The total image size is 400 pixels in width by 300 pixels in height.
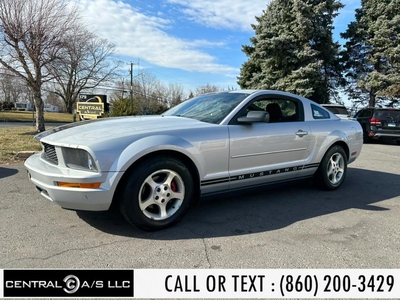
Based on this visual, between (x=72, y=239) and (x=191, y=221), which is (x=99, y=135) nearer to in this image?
(x=72, y=239)

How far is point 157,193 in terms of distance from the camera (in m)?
2.88

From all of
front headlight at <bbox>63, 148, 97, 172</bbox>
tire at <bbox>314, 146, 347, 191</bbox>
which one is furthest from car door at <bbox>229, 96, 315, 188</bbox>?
front headlight at <bbox>63, 148, 97, 172</bbox>

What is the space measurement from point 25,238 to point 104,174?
105cm

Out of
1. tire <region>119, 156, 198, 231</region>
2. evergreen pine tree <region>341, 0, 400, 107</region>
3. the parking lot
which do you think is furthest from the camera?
evergreen pine tree <region>341, 0, 400, 107</region>

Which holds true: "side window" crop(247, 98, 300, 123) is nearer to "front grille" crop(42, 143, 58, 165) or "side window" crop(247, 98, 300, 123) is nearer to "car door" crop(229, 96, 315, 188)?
"car door" crop(229, 96, 315, 188)

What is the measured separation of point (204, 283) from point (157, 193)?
1.03 metres

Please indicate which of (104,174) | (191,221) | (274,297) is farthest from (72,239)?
(274,297)

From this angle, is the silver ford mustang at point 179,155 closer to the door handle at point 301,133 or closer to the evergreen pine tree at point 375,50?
the door handle at point 301,133

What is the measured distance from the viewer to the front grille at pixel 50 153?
2879mm

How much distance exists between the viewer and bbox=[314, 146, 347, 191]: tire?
14.3 feet

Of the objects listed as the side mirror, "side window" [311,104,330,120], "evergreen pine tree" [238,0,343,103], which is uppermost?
"evergreen pine tree" [238,0,343,103]

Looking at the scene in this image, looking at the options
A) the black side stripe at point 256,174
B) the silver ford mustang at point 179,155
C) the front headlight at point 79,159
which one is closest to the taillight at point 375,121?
the silver ford mustang at point 179,155

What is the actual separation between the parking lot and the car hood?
93 cm

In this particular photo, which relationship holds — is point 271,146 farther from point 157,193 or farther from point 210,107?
point 157,193
